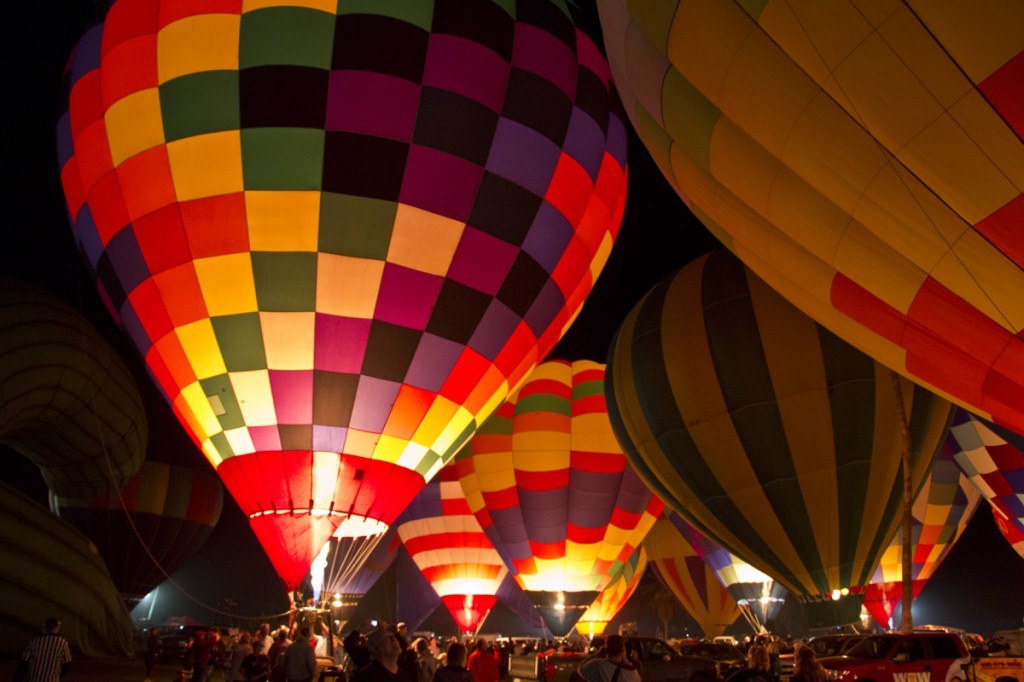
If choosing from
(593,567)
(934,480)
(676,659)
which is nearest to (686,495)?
(676,659)

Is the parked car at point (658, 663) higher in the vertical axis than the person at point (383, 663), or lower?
lower

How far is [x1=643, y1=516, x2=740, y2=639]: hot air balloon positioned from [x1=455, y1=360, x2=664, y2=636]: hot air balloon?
794 cm

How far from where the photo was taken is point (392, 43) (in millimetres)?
6996

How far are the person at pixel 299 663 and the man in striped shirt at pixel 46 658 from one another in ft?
3.99

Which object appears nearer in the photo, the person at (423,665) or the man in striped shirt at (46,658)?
the man in striped shirt at (46,658)

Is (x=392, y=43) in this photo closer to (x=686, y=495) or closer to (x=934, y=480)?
(x=686, y=495)

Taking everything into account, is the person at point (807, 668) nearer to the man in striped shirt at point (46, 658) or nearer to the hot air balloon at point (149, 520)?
the man in striped shirt at point (46, 658)

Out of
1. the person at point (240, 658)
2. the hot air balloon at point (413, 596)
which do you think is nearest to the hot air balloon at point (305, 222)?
the person at point (240, 658)

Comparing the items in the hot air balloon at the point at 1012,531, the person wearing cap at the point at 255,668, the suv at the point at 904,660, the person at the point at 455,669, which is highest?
the hot air balloon at the point at 1012,531

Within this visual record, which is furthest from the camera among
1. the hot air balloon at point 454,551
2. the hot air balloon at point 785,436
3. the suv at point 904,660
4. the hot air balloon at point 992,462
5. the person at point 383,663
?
the hot air balloon at point 454,551

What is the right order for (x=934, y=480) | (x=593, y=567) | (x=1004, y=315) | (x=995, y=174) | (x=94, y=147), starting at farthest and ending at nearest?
1. (x=934, y=480)
2. (x=593, y=567)
3. (x=94, y=147)
4. (x=1004, y=315)
5. (x=995, y=174)

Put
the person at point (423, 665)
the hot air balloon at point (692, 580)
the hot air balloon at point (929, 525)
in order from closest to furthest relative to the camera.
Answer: the person at point (423, 665)
the hot air balloon at point (929, 525)
the hot air balloon at point (692, 580)

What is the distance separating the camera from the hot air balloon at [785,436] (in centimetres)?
805

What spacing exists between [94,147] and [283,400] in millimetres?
3073
